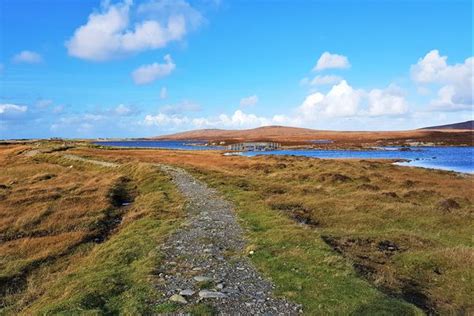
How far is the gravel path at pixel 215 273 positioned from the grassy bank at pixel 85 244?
784 millimetres

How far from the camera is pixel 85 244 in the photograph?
22031 mm

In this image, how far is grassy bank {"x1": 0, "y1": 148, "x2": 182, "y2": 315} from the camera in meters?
12.6

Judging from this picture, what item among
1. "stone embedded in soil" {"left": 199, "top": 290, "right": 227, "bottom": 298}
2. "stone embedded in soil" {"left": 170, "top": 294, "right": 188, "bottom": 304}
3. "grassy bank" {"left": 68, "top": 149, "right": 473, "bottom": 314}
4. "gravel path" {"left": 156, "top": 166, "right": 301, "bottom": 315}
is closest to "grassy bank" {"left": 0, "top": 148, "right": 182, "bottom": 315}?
"stone embedded in soil" {"left": 170, "top": 294, "right": 188, "bottom": 304}

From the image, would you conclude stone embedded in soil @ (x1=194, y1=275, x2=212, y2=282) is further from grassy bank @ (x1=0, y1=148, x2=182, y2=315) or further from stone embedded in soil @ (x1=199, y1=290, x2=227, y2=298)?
grassy bank @ (x1=0, y1=148, x2=182, y2=315)

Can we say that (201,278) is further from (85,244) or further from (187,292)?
(85,244)

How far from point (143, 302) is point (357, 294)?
6.47 metres

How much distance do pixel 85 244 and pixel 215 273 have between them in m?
11.0

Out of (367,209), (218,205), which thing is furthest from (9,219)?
(367,209)

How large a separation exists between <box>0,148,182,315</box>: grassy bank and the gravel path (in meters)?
0.78

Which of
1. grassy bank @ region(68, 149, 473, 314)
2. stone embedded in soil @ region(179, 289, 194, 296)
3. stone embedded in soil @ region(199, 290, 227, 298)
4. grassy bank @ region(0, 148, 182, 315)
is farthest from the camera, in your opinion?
grassy bank @ region(68, 149, 473, 314)

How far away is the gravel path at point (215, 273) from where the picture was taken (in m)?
11.5

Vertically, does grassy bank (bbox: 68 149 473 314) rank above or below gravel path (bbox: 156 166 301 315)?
below

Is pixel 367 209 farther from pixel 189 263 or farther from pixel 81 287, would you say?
pixel 81 287

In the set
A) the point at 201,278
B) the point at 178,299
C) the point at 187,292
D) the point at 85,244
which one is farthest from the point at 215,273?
the point at 85,244
